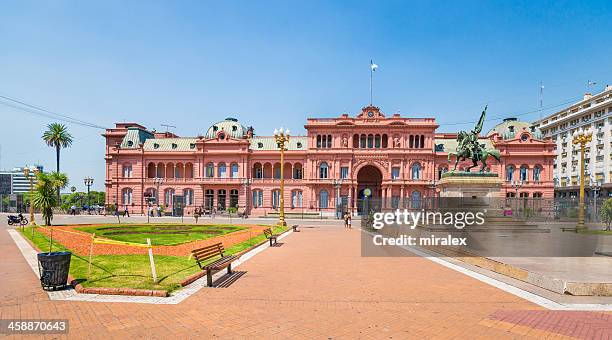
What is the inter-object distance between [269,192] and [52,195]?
3229cm

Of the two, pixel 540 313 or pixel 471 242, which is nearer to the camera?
pixel 540 313

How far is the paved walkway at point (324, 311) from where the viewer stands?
6168mm

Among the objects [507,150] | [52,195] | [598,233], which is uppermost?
[507,150]

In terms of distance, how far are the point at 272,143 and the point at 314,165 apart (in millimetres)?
9576

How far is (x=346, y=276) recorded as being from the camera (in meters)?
10.5

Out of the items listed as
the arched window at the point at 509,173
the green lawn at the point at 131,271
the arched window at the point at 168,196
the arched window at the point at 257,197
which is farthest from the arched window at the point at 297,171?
the green lawn at the point at 131,271

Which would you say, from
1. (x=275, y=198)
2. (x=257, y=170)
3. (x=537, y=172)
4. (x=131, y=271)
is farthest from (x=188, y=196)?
(x=537, y=172)

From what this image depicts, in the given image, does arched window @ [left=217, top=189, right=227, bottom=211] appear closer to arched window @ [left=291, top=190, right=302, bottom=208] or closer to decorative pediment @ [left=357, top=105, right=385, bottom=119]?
arched window @ [left=291, top=190, right=302, bottom=208]

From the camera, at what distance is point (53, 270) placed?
8.34 m

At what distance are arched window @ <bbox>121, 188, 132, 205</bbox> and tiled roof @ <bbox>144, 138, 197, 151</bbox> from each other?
8235mm

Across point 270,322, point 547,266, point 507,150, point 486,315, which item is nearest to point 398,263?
point 547,266

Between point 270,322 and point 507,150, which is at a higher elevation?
point 507,150

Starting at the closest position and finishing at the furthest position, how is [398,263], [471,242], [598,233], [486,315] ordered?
[486,315], [398,263], [471,242], [598,233]

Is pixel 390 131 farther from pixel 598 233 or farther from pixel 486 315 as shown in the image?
pixel 486 315
